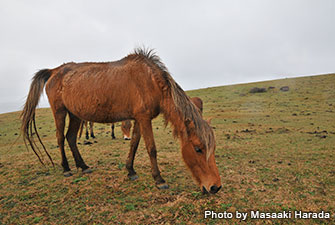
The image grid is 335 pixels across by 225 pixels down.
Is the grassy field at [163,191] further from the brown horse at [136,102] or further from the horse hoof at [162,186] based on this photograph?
the brown horse at [136,102]

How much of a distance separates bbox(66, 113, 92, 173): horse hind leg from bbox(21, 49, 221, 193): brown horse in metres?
0.04

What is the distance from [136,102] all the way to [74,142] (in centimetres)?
304

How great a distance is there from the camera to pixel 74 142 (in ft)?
20.4

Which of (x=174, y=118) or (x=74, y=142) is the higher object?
(x=174, y=118)

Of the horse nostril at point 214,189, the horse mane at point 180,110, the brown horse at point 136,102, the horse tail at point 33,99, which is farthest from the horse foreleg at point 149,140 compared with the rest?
the horse tail at point 33,99

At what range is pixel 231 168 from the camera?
19.7 feet

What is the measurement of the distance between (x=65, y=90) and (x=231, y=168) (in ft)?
18.3

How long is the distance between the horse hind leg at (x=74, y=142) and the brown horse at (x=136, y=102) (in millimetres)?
37

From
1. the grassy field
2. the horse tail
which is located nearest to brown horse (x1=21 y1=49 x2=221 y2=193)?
the horse tail

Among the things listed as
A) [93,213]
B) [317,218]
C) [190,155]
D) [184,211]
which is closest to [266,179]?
[317,218]

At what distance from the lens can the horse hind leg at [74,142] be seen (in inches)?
237

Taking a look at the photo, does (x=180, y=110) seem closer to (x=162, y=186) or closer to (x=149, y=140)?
(x=149, y=140)

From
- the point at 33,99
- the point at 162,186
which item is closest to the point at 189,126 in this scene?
the point at 162,186

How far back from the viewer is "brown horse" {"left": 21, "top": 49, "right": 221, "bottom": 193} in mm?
4129
